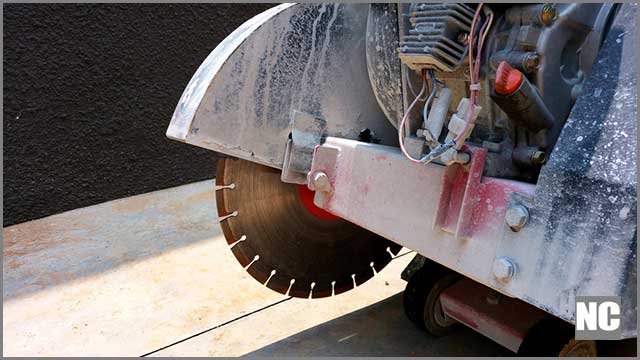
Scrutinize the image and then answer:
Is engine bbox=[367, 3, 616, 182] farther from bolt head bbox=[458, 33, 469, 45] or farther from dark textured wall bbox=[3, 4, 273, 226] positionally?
dark textured wall bbox=[3, 4, 273, 226]

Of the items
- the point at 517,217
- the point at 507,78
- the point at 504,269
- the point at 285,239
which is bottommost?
the point at 285,239

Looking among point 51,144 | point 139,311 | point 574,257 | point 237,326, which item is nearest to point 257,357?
point 237,326

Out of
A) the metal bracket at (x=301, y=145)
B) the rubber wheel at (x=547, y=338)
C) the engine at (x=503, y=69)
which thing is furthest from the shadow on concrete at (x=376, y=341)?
the engine at (x=503, y=69)

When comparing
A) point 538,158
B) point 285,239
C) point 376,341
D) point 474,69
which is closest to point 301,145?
point 285,239

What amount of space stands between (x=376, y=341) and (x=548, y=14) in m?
1.41

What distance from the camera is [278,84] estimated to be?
189cm

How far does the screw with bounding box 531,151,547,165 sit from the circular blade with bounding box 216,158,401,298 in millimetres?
918

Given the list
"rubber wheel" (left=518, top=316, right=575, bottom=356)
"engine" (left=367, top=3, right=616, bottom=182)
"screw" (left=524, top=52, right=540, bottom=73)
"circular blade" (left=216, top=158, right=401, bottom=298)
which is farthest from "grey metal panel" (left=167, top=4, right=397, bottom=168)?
"rubber wheel" (left=518, top=316, right=575, bottom=356)

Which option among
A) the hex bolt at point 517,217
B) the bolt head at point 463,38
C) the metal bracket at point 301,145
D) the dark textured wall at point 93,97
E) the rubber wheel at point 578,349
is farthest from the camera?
the dark textured wall at point 93,97

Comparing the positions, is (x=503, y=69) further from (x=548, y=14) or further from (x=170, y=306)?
(x=170, y=306)

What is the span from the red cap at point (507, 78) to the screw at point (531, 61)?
0.25ft

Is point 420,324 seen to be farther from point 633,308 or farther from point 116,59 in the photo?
point 116,59

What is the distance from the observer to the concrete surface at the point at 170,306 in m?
2.22

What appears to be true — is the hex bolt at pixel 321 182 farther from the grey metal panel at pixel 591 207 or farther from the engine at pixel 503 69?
the grey metal panel at pixel 591 207
